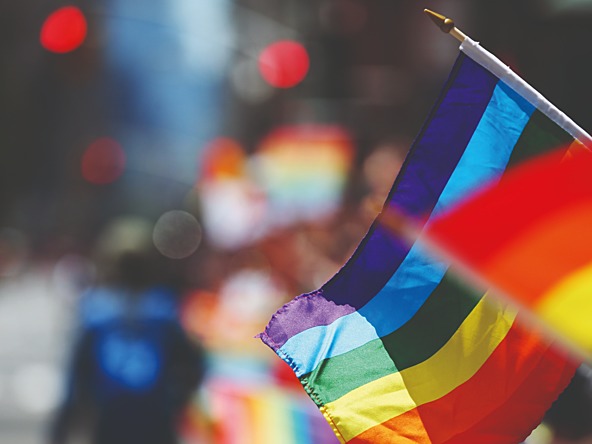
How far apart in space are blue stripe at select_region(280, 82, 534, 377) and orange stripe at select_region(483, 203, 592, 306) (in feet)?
0.58

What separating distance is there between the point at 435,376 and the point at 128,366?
2.39m

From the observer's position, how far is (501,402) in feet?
11.1

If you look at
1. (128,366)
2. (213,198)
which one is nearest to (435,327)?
(128,366)

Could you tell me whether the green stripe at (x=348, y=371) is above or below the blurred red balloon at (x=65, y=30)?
above

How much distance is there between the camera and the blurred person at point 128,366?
547 centimetres

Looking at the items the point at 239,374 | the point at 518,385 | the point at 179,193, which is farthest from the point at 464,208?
the point at 179,193

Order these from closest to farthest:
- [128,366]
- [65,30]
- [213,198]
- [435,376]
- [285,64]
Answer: [435,376]
[128,366]
[65,30]
[213,198]
[285,64]

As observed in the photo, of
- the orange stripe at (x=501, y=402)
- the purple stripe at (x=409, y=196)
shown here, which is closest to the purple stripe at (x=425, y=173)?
the purple stripe at (x=409, y=196)

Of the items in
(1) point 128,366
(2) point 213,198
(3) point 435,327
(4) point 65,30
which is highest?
(3) point 435,327

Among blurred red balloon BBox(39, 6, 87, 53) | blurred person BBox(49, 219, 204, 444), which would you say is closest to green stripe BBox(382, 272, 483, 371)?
blurred person BBox(49, 219, 204, 444)

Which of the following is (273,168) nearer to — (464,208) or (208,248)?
(208,248)

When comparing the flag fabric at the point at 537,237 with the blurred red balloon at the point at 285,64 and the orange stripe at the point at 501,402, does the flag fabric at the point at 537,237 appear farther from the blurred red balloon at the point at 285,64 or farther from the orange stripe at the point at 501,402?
the blurred red balloon at the point at 285,64

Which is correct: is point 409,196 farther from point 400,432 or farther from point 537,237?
point 400,432

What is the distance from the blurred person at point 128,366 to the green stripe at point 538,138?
8.38ft
